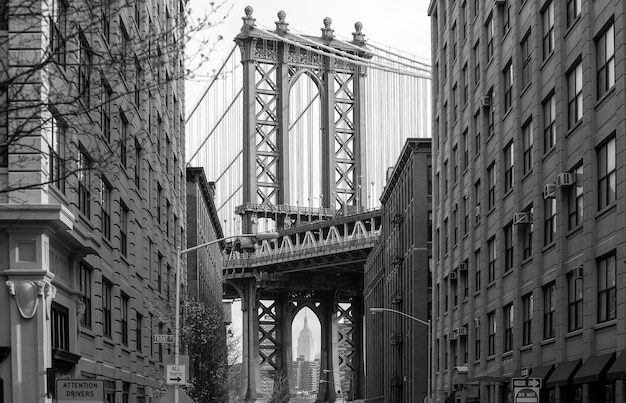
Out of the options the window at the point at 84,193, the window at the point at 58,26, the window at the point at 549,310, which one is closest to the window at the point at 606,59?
the window at the point at 549,310

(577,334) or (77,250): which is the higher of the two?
(77,250)

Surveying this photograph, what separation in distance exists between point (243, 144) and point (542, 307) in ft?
422

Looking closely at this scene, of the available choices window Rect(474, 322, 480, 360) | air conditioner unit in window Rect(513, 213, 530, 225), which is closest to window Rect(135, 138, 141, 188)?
air conditioner unit in window Rect(513, 213, 530, 225)

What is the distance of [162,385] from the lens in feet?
157

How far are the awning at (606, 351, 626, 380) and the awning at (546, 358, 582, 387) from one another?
4.21 meters

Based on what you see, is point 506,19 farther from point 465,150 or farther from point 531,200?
point 465,150

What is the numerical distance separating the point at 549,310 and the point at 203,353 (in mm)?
22279

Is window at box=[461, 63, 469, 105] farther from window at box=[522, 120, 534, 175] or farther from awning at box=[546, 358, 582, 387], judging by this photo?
awning at box=[546, 358, 582, 387]

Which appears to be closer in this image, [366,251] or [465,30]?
[465,30]

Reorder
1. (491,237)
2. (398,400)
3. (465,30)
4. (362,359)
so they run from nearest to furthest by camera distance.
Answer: (491,237) < (465,30) < (398,400) < (362,359)

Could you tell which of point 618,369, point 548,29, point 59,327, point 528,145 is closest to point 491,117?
point 528,145

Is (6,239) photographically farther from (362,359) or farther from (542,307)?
(362,359)

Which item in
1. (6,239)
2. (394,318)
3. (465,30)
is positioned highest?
(465,30)

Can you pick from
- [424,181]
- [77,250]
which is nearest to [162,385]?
[77,250]
